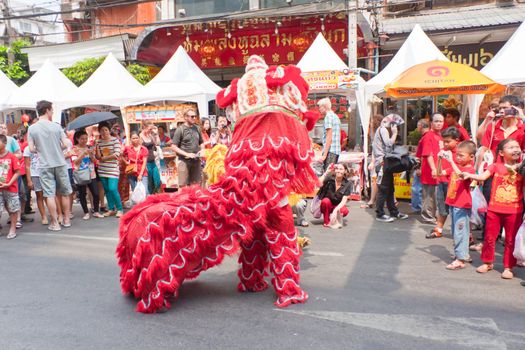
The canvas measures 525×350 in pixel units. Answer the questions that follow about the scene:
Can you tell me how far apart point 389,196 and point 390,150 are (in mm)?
748

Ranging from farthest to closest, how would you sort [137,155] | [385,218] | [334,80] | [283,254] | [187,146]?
[334,80]
[137,155]
[187,146]
[385,218]
[283,254]

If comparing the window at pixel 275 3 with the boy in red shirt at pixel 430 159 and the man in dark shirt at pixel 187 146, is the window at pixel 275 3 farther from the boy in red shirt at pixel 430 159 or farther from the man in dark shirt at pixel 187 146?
the boy in red shirt at pixel 430 159

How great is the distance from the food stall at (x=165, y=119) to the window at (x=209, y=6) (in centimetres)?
722

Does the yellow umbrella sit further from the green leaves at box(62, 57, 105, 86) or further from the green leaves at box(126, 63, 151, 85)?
the green leaves at box(62, 57, 105, 86)

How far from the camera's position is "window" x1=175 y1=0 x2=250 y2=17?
16.1 metres

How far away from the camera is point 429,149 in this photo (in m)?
6.25

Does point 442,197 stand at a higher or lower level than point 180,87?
lower

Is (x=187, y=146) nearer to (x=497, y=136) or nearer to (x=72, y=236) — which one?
(x=72, y=236)

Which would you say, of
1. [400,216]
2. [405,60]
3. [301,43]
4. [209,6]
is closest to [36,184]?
[400,216]

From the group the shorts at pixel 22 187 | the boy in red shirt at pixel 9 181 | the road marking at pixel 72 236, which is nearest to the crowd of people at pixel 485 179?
the road marking at pixel 72 236

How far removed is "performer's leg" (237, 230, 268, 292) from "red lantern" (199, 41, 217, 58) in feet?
42.3

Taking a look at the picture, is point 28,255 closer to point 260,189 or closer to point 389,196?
point 260,189

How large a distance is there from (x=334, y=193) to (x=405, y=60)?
380cm

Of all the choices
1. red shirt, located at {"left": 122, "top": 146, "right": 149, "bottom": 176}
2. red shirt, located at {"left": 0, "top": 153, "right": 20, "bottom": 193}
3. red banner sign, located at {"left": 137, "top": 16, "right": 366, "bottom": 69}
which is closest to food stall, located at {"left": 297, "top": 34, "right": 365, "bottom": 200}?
red shirt, located at {"left": 122, "top": 146, "right": 149, "bottom": 176}
